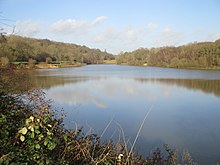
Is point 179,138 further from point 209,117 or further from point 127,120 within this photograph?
point 209,117

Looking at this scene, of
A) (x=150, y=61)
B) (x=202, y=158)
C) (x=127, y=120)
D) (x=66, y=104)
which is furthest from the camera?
(x=150, y=61)

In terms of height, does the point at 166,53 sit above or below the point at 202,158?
above

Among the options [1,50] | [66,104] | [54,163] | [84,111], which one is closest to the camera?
[54,163]

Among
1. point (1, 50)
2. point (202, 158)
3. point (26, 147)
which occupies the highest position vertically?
point (1, 50)

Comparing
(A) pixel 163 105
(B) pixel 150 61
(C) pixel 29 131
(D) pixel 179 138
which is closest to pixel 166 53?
(B) pixel 150 61

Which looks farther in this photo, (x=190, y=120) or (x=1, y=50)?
(x=190, y=120)

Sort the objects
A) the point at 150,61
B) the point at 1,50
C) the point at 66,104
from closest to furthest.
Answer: the point at 1,50 < the point at 66,104 < the point at 150,61

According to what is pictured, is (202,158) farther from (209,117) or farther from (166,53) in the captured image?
(166,53)

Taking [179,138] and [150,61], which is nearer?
[179,138]

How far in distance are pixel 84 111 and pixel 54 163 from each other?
6.04 m

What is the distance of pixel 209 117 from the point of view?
7.29m

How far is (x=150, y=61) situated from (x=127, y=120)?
47063mm

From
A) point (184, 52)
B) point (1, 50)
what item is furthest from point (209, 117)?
point (184, 52)

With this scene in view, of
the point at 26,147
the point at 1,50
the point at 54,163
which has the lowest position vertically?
the point at 54,163
